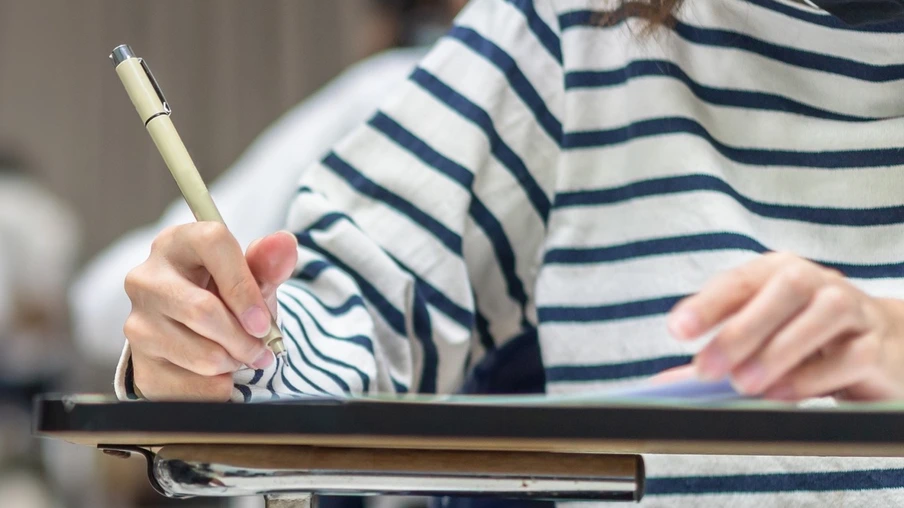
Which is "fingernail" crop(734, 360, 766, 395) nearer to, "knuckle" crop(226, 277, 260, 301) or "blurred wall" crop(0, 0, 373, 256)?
"knuckle" crop(226, 277, 260, 301)

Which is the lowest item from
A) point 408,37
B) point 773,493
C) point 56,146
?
point 773,493

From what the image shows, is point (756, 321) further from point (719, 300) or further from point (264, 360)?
point (264, 360)

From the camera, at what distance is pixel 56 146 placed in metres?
3.85

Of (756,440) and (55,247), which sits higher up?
(55,247)

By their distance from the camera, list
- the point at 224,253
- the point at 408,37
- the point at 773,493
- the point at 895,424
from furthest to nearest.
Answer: the point at 408,37
the point at 773,493
the point at 224,253
the point at 895,424

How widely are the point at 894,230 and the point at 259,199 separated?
33.8 inches

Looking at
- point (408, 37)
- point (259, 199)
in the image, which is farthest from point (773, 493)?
point (408, 37)

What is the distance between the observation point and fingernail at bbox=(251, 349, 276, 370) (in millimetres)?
475

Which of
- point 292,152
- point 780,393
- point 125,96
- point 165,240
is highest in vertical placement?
point 125,96

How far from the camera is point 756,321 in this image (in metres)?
0.37

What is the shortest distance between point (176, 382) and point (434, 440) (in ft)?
0.64

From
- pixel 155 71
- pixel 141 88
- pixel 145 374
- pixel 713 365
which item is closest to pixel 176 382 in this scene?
pixel 145 374

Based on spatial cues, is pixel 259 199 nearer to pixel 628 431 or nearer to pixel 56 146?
pixel 628 431

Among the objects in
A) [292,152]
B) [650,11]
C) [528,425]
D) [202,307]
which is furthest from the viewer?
[292,152]
